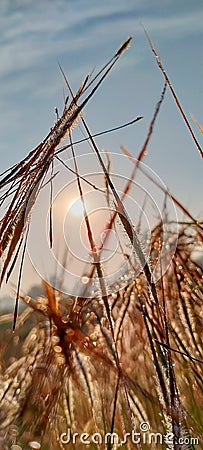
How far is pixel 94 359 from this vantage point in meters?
0.55

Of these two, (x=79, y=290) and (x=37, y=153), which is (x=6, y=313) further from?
(x=37, y=153)

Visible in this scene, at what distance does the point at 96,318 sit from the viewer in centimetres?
56

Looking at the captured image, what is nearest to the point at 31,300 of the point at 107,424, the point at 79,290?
the point at 79,290

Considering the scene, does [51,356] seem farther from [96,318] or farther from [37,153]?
[37,153]

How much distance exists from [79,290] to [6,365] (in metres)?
0.15

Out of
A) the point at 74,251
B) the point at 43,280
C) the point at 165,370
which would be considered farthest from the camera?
the point at 74,251

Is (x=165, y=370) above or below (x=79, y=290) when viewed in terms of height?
below

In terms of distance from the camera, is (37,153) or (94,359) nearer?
(37,153)

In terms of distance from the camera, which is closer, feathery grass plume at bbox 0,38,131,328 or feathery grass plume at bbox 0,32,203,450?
feathery grass plume at bbox 0,38,131,328

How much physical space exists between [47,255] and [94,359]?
0.35 ft

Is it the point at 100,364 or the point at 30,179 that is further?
the point at 100,364

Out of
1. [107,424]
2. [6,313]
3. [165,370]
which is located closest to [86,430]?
[107,424]

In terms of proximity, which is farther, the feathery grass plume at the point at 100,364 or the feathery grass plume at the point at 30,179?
the feathery grass plume at the point at 100,364

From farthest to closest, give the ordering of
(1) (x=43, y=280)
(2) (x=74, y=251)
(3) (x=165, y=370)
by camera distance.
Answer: (2) (x=74, y=251)
(1) (x=43, y=280)
(3) (x=165, y=370)
